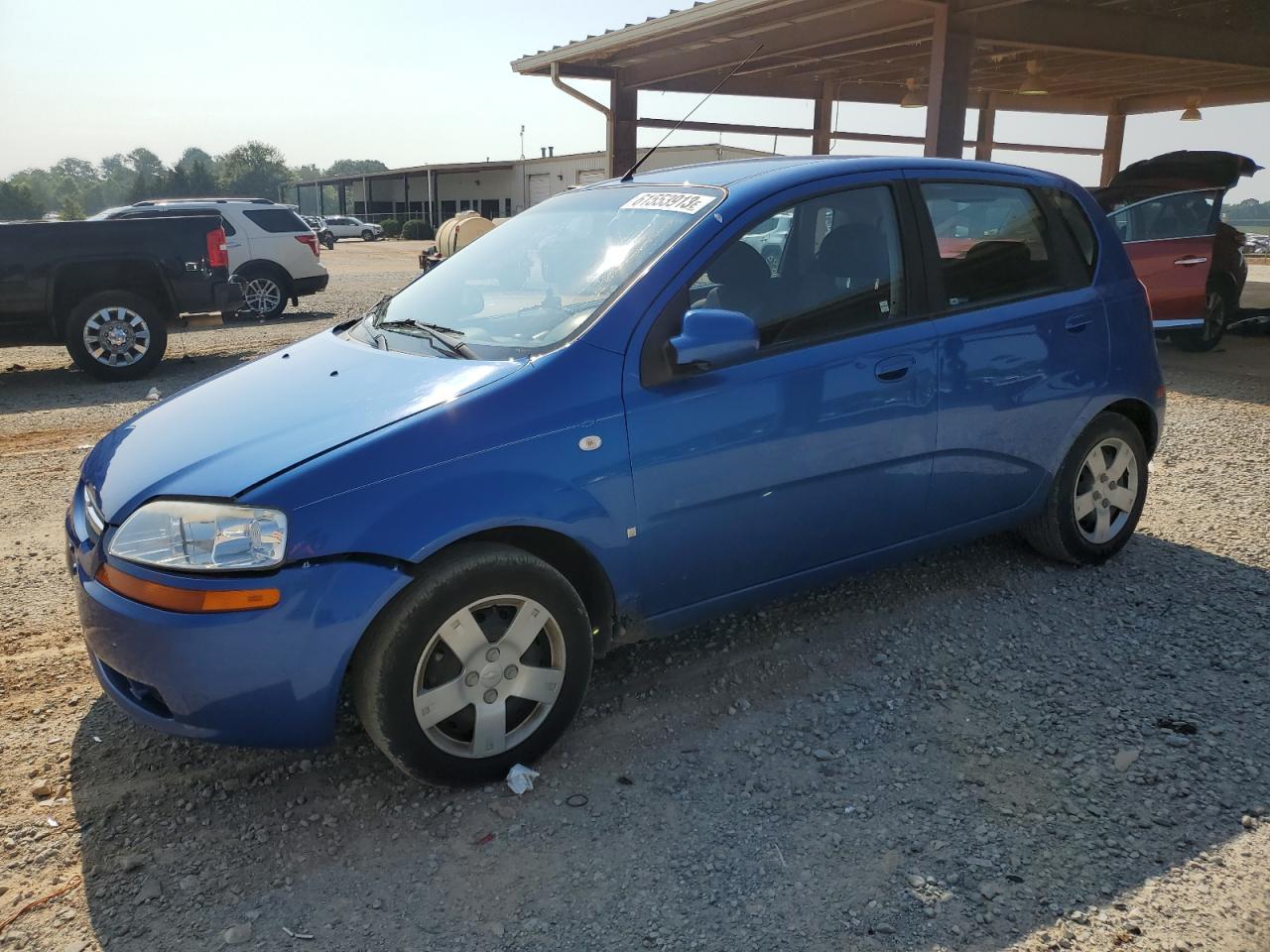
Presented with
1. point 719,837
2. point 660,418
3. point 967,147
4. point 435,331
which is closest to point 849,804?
point 719,837

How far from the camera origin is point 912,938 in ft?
7.77

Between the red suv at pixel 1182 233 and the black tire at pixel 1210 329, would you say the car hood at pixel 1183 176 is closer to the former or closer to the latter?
the red suv at pixel 1182 233

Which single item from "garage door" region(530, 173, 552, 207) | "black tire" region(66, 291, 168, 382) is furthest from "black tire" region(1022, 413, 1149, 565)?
"garage door" region(530, 173, 552, 207)

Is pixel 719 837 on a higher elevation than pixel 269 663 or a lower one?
lower

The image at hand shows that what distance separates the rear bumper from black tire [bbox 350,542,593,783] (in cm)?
1353

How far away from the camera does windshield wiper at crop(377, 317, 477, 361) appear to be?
3234mm

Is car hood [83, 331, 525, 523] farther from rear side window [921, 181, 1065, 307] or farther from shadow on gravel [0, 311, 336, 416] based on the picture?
shadow on gravel [0, 311, 336, 416]

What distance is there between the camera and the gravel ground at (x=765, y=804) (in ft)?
8.03

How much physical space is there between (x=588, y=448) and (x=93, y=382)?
8428 millimetres

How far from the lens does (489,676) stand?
9.46 ft

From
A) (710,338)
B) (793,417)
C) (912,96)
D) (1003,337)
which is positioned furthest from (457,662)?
(912,96)

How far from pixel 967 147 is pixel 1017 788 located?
2050 centimetres

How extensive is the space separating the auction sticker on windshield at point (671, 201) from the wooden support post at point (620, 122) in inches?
500

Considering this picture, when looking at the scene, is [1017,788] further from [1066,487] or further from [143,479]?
[143,479]
